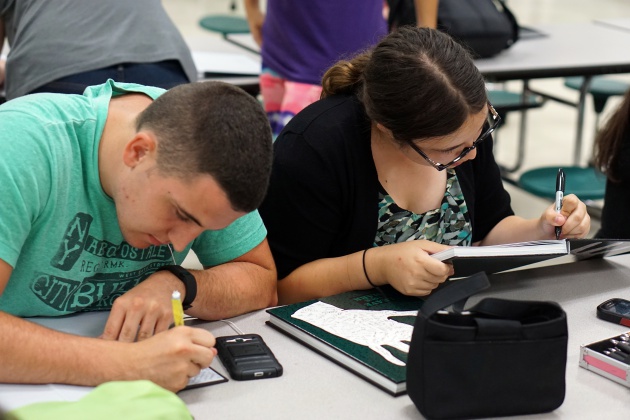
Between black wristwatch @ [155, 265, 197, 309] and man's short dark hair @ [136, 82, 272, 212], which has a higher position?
man's short dark hair @ [136, 82, 272, 212]

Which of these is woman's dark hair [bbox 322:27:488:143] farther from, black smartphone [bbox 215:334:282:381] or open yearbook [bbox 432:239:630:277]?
black smartphone [bbox 215:334:282:381]

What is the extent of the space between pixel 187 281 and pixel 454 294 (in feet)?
1.59

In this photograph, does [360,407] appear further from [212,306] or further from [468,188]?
[468,188]

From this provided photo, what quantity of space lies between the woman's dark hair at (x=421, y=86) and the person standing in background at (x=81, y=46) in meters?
0.87

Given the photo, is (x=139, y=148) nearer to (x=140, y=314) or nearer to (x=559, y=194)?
(x=140, y=314)

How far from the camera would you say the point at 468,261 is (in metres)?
1.57

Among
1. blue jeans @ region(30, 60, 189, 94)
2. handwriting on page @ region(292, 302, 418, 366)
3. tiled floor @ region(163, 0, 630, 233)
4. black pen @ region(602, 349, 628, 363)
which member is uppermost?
blue jeans @ region(30, 60, 189, 94)

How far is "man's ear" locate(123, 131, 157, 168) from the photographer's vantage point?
1.32 m

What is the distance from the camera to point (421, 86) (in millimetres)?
1675

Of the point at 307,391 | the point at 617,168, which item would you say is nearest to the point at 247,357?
the point at 307,391

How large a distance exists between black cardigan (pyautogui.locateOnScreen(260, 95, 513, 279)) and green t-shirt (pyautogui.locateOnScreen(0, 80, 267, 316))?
32 cm

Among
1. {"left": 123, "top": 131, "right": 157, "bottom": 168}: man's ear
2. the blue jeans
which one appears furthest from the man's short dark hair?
the blue jeans

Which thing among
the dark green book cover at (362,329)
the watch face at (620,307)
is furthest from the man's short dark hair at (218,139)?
the watch face at (620,307)

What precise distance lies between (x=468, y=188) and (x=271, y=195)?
17.6 inches
